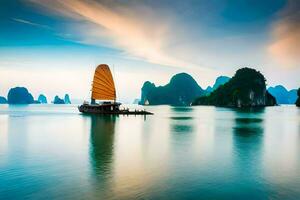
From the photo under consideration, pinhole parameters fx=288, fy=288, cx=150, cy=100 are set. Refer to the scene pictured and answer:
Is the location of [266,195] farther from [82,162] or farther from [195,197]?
[82,162]

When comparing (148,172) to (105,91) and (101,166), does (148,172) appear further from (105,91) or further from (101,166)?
(105,91)

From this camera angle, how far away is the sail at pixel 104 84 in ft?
206

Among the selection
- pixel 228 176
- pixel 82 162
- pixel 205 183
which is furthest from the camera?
pixel 82 162

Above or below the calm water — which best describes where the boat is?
above

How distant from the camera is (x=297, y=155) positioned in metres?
19.5

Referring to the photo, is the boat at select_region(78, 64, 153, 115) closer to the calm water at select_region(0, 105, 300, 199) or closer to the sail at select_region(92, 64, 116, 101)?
the sail at select_region(92, 64, 116, 101)

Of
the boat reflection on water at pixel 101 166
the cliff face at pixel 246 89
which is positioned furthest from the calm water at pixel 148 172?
the cliff face at pixel 246 89

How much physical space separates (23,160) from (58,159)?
6.48ft

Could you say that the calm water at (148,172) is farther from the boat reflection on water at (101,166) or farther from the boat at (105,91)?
the boat at (105,91)

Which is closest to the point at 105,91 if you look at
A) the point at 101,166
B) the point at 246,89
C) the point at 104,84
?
the point at 104,84

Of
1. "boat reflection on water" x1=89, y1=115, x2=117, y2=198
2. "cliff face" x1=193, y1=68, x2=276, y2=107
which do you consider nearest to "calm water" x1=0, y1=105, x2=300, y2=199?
"boat reflection on water" x1=89, y1=115, x2=117, y2=198

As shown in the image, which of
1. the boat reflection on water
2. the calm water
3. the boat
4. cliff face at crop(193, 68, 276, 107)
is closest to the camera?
the calm water

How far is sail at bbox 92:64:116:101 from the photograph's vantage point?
6288cm

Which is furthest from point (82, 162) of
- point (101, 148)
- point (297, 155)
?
point (297, 155)
